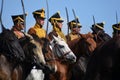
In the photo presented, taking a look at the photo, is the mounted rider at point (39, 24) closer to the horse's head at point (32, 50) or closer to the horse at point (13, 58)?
the horse's head at point (32, 50)

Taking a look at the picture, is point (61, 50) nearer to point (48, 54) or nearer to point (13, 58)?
point (48, 54)

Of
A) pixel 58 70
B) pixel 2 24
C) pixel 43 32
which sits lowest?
pixel 58 70

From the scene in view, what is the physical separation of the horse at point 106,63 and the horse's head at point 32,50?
577 centimetres

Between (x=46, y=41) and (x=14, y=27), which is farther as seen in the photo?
(x=14, y=27)

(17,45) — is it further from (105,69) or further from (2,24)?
(105,69)

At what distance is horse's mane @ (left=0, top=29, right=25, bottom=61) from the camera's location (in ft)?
26.5

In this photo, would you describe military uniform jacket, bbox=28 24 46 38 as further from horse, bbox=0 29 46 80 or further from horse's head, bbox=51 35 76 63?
horse, bbox=0 29 46 80

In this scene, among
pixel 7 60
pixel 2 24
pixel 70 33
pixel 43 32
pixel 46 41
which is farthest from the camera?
pixel 70 33

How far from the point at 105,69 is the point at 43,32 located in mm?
8484

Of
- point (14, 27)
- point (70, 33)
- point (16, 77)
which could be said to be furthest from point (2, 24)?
point (70, 33)

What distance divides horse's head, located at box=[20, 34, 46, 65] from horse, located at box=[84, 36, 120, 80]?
5.77 m

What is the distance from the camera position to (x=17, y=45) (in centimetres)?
820

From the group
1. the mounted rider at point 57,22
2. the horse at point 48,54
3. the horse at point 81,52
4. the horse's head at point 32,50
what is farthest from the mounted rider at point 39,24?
the horse's head at point 32,50

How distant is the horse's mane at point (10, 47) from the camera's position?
26.5ft
